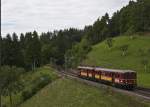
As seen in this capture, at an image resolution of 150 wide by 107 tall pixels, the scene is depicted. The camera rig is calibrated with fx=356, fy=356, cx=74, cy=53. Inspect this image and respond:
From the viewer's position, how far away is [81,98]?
139 feet

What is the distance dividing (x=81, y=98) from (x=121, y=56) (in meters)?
79.9

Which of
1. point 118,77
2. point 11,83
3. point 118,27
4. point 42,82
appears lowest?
point 11,83

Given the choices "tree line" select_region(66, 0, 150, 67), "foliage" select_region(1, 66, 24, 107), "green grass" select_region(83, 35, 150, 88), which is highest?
"tree line" select_region(66, 0, 150, 67)

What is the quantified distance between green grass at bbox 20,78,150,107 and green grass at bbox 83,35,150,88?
39403 millimetres

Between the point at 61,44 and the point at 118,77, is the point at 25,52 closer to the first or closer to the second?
the point at 61,44

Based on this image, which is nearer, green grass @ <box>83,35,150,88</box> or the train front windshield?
the train front windshield

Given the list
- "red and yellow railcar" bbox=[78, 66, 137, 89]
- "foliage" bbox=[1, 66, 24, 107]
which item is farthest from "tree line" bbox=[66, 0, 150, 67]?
"red and yellow railcar" bbox=[78, 66, 137, 89]

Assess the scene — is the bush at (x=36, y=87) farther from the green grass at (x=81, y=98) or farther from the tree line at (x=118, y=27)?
the tree line at (x=118, y=27)

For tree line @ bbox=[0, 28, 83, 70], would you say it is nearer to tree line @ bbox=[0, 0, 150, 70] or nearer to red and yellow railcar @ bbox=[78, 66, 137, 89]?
tree line @ bbox=[0, 0, 150, 70]

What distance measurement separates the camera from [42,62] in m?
150

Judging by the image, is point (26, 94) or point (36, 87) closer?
point (26, 94)

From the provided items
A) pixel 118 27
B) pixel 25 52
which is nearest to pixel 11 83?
pixel 25 52

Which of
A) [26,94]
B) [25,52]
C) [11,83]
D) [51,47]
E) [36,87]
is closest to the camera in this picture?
[26,94]

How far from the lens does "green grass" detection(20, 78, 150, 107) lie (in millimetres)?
33750
